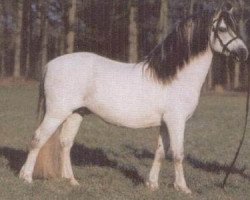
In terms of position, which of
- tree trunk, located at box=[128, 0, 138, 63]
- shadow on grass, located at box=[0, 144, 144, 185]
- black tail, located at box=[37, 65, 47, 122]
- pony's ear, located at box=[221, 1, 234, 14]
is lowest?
tree trunk, located at box=[128, 0, 138, 63]

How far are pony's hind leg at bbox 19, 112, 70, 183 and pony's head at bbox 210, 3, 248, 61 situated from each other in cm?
226

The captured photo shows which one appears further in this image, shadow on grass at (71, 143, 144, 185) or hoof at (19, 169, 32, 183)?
shadow on grass at (71, 143, 144, 185)

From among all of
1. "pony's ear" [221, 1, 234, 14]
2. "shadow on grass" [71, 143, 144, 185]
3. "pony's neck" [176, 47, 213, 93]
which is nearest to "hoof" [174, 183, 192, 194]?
"shadow on grass" [71, 143, 144, 185]

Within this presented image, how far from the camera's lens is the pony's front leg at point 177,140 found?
26.0ft

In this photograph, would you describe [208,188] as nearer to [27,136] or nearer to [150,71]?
[150,71]

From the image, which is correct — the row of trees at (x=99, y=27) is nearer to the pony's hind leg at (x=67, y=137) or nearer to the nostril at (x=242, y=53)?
the pony's hind leg at (x=67, y=137)

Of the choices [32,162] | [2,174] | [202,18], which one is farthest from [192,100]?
[2,174]

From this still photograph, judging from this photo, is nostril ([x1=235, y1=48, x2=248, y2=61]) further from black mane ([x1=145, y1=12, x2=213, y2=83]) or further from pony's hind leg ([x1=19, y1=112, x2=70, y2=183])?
pony's hind leg ([x1=19, y1=112, x2=70, y2=183])

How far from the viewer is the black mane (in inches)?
313

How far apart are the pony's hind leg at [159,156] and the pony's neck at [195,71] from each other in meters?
0.66

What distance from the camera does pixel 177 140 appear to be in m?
7.98

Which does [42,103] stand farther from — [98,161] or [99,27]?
[99,27]

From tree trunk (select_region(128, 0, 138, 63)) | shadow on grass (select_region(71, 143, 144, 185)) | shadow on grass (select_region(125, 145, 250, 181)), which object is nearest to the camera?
shadow on grass (select_region(71, 143, 144, 185))

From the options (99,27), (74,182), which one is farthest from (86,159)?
(99,27)
